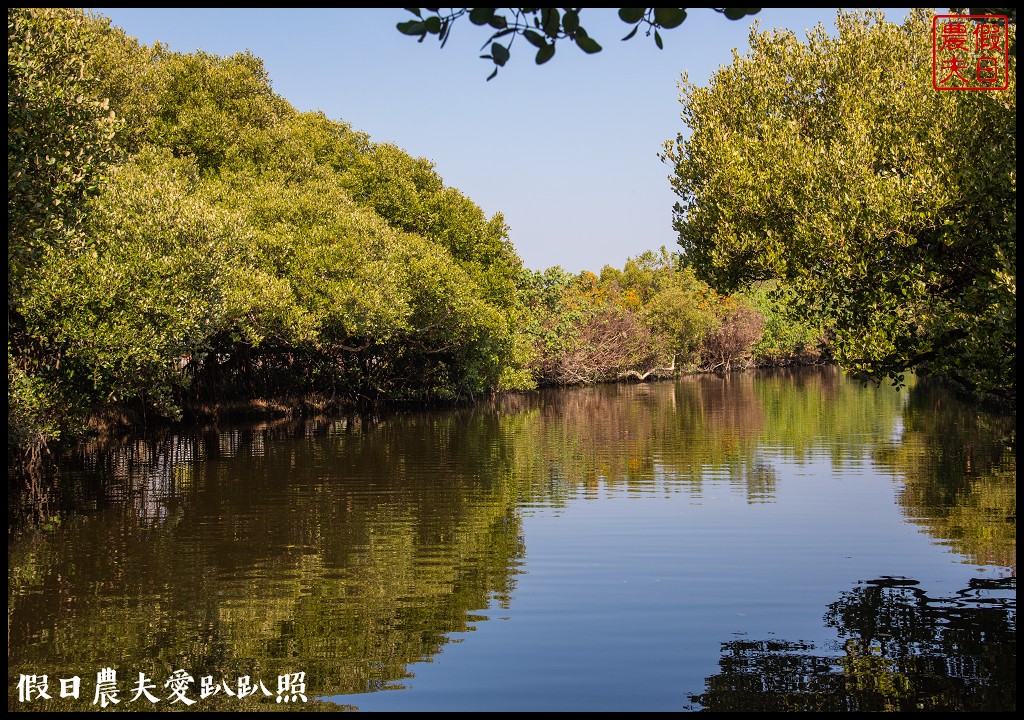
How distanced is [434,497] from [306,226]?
2461 centimetres

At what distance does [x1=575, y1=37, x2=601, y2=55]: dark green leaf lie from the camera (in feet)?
19.5

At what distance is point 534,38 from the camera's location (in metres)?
5.88

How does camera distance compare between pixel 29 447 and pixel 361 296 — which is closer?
pixel 29 447

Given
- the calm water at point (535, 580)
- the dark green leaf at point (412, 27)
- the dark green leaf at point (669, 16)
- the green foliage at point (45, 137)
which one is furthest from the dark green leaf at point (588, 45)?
the green foliage at point (45, 137)

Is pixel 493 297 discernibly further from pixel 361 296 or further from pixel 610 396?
pixel 361 296

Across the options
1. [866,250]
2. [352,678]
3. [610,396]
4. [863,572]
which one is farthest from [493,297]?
[352,678]

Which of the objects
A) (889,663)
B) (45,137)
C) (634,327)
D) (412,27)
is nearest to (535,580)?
(889,663)

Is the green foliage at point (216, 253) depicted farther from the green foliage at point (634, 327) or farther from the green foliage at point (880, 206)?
the green foliage at point (880, 206)

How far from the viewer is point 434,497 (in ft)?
75.8

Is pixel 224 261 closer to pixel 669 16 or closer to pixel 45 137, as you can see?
pixel 45 137

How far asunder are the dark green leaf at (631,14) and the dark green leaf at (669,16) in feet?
0.36

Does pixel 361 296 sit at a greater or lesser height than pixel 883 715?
greater

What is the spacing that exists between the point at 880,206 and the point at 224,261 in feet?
79.8

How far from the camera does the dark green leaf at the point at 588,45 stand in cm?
595
